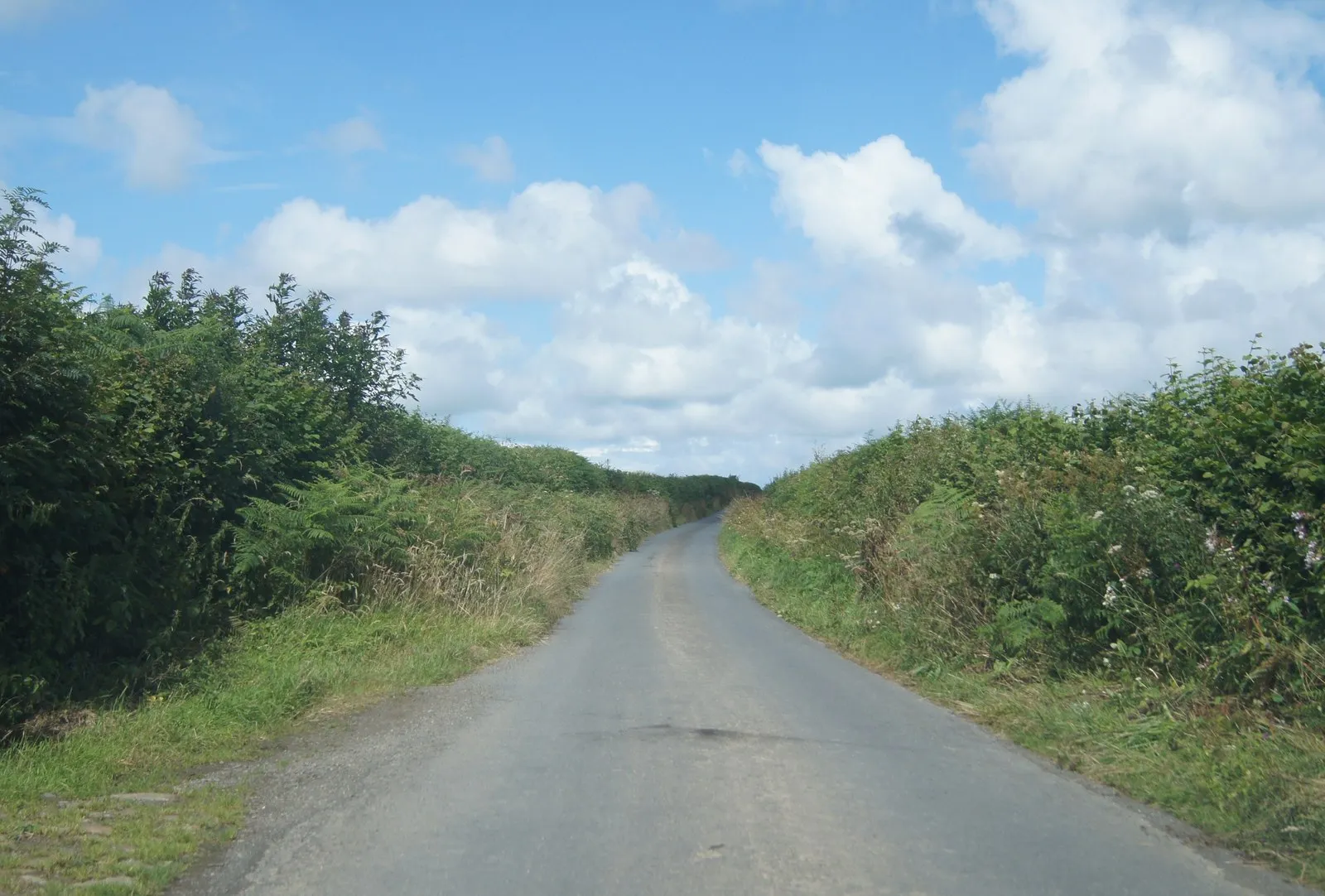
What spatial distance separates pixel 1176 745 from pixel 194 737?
24.7ft

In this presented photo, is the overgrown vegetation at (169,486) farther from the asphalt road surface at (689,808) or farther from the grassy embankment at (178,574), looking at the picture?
the asphalt road surface at (689,808)

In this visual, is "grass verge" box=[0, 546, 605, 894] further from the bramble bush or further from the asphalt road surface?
the bramble bush

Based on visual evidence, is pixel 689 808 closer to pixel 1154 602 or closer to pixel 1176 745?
pixel 1176 745

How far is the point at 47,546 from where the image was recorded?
9133 millimetres

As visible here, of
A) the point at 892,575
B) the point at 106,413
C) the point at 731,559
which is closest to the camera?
the point at 106,413

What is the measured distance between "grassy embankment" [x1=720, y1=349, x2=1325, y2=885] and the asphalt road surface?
0.59 metres

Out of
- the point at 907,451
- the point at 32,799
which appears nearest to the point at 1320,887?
the point at 32,799

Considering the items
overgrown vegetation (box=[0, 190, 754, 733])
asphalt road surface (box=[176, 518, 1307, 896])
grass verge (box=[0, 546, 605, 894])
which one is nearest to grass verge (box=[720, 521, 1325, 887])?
asphalt road surface (box=[176, 518, 1307, 896])

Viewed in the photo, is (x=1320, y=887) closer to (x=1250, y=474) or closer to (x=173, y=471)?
(x=1250, y=474)

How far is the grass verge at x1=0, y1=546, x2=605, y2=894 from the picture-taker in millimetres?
5664

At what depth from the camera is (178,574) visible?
1105 cm

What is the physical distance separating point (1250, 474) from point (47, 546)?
1027 cm

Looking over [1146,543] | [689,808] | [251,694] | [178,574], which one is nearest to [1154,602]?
[1146,543]

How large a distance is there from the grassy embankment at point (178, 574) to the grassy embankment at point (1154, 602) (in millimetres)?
5899
